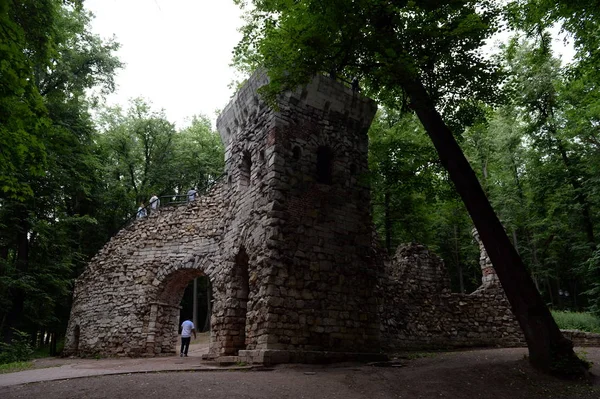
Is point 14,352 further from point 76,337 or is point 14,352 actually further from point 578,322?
point 578,322

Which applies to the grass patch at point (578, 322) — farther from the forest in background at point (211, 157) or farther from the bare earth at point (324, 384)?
the bare earth at point (324, 384)

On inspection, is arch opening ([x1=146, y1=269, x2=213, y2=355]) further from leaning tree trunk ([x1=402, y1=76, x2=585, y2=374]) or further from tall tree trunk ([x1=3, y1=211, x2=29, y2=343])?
leaning tree trunk ([x1=402, y1=76, x2=585, y2=374])

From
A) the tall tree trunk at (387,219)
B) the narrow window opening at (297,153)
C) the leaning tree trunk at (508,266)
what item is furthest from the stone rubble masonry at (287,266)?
the tall tree trunk at (387,219)

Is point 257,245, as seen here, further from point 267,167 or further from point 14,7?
point 14,7

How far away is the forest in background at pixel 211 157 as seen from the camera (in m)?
7.88

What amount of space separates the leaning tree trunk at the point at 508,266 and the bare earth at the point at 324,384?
0.41m

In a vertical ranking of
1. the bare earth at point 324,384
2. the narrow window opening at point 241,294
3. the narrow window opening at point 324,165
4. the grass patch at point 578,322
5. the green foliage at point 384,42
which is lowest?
the bare earth at point 324,384

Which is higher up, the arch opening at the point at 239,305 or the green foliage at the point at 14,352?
the arch opening at the point at 239,305

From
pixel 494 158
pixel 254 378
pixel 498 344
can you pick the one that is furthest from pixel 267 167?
pixel 494 158

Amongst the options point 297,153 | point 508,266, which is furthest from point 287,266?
point 508,266

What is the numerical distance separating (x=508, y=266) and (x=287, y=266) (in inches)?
182

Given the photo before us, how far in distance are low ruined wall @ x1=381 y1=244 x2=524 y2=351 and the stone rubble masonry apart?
41mm

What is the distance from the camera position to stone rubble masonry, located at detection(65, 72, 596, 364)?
32.6 feet

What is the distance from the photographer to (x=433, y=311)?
1444cm
